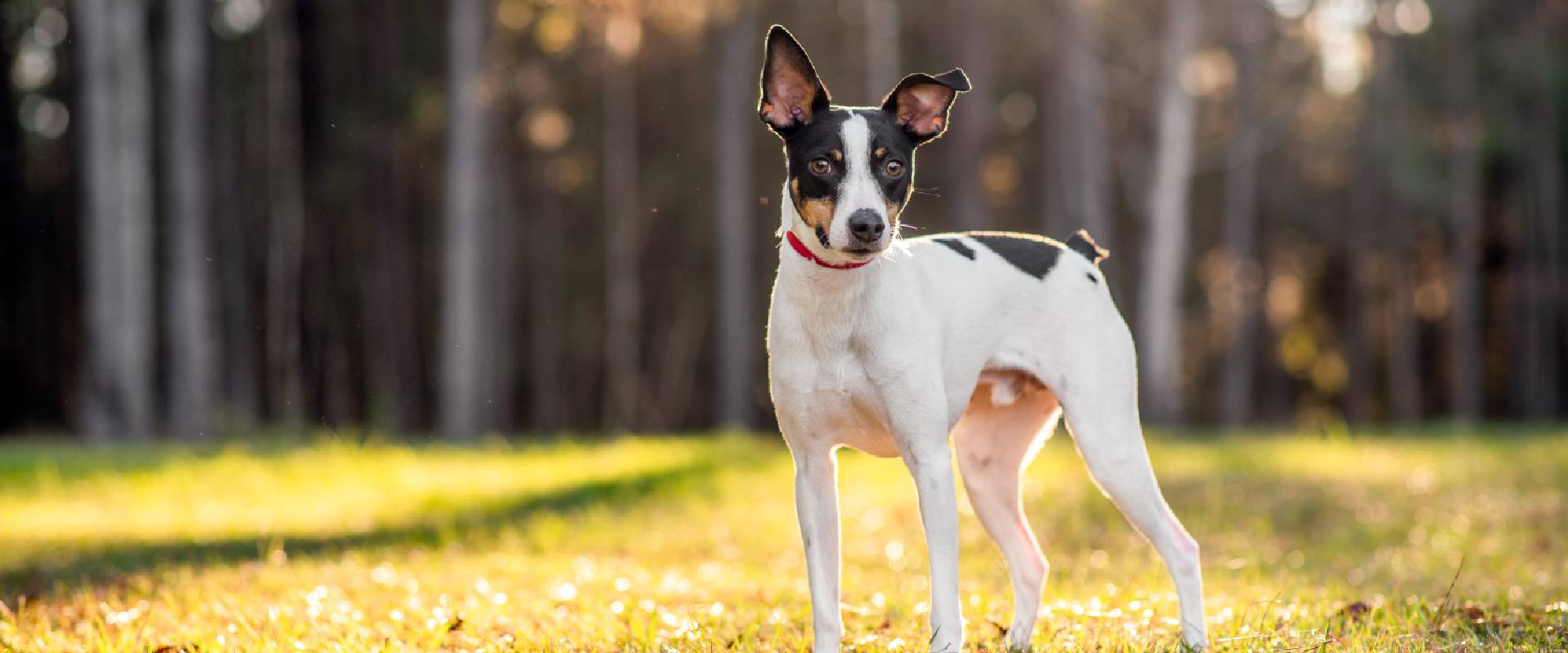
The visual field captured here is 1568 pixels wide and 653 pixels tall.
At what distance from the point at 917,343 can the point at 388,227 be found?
16.6 metres

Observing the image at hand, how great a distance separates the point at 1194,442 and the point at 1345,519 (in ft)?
23.7

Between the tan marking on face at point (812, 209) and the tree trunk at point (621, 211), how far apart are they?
74.0ft

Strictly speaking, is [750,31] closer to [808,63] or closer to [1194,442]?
[1194,442]

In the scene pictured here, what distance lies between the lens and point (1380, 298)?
127ft

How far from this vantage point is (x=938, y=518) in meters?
4.50

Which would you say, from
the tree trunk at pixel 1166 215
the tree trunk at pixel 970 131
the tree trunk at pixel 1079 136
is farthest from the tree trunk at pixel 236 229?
the tree trunk at pixel 1166 215

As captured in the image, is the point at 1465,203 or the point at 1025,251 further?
the point at 1465,203

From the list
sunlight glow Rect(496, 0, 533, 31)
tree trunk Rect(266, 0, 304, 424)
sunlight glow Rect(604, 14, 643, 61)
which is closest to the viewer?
sunlight glow Rect(604, 14, 643, 61)

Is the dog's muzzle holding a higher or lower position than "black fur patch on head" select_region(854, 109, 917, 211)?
lower

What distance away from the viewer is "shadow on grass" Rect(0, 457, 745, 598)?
8016 mm

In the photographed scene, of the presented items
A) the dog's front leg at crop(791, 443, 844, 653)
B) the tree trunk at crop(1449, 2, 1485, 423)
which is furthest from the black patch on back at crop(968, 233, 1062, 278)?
the tree trunk at crop(1449, 2, 1485, 423)

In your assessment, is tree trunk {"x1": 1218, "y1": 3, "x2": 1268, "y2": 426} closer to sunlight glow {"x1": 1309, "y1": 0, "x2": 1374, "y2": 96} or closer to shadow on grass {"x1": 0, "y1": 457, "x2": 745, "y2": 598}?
sunlight glow {"x1": 1309, "y1": 0, "x2": 1374, "y2": 96}

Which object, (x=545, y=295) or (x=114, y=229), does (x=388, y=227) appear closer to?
(x=114, y=229)

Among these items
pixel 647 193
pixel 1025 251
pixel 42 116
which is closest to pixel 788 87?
pixel 1025 251
